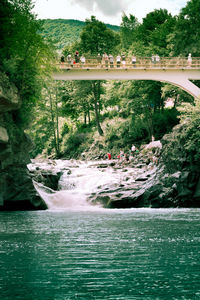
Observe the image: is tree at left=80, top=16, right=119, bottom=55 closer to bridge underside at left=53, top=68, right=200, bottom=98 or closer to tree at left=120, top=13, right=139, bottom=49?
bridge underside at left=53, top=68, right=200, bottom=98

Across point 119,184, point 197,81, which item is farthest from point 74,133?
point 119,184

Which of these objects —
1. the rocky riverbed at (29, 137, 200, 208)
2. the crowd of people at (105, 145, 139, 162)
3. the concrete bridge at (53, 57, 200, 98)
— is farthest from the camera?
the concrete bridge at (53, 57, 200, 98)

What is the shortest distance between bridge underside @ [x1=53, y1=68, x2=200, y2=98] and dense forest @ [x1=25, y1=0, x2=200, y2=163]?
201 cm

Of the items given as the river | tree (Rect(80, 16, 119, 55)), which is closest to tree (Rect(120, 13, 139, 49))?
tree (Rect(80, 16, 119, 55))

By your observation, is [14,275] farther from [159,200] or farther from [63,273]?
[159,200]

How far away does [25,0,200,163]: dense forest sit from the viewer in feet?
145

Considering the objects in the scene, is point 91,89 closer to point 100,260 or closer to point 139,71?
point 139,71

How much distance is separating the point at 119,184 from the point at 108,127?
25.5 meters

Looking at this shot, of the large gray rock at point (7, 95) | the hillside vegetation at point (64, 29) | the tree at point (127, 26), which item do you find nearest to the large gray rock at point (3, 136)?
the large gray rock at point (7, 95)

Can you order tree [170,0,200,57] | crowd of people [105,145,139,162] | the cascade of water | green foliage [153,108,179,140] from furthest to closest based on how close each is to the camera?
green foliage [153,108,179,140] → tree [170,0,200,57] → crowd of people [105,145,139,162] → the cascade of water

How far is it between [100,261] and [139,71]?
33.0 metres

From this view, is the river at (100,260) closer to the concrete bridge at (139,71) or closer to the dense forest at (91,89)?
the dense forest at (91,89)

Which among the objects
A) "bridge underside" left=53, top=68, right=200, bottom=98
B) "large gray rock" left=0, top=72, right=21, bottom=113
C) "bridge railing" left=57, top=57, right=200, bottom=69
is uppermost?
"bridge railing" left=57, top=57, right=200, bottom=69

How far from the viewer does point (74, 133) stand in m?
58.6
